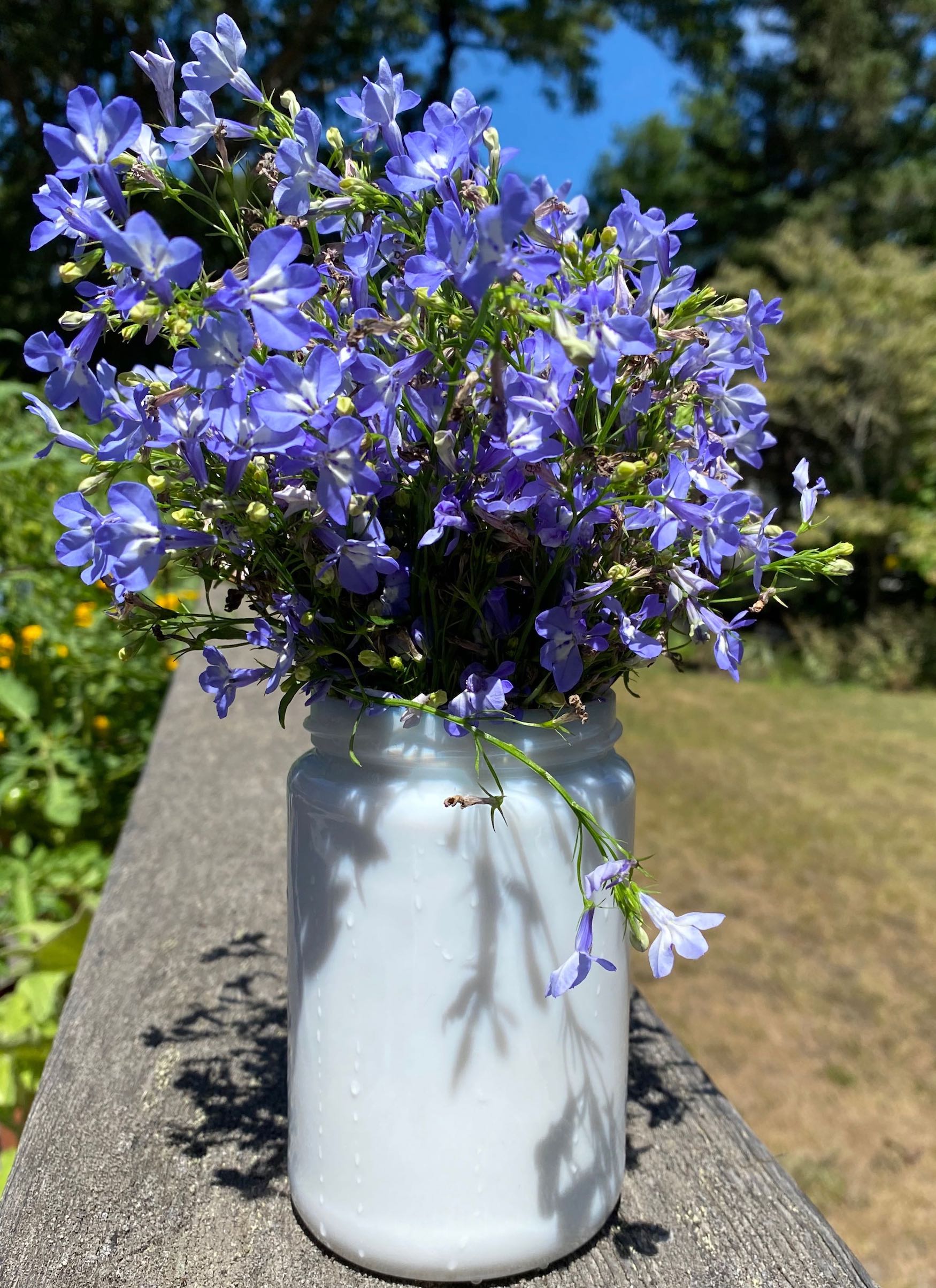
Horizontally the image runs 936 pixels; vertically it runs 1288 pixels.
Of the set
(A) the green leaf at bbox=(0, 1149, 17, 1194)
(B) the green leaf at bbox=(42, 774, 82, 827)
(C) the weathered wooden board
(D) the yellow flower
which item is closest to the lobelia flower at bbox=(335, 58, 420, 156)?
(C) the weathered wooden board

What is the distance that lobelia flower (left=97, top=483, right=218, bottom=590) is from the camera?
55 cm

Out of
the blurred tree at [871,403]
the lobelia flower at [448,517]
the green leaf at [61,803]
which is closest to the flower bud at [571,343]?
the lobelia flower at [448,517]

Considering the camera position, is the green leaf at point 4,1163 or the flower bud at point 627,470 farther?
the green leaf at point 4,1163

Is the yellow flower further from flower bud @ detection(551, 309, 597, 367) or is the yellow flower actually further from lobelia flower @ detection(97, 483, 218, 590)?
flower bud @ detection(551, 309, 597, 367)

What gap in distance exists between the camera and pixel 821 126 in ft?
42.7

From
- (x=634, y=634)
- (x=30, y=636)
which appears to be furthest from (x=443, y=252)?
(x=30, y=636)

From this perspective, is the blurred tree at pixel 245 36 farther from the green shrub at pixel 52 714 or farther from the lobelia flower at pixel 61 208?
the lobelia flower at pixel 61 208

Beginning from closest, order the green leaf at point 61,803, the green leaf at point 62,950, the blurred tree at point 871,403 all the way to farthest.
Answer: the green leaf at point 62,950 < the green leaf at point 61,803 < the blurred tree at point 871,403

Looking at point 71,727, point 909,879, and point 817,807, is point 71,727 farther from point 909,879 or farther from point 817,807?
point 817,807

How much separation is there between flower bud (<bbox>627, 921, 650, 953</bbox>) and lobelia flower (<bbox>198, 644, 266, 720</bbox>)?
303 millimetres

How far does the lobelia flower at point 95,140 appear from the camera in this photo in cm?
55

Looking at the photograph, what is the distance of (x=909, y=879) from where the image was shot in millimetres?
3789

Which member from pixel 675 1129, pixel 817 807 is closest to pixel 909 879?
pixel 817 807

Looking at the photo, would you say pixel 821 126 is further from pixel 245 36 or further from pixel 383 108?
pixel 383 108
